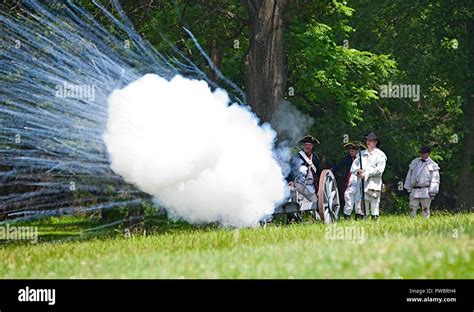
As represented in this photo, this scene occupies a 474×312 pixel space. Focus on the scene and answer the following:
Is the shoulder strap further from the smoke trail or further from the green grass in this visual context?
the green grass

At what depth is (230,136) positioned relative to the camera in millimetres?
19266

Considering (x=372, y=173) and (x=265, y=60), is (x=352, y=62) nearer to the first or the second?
(x=265, y=60)

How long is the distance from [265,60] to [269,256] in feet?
40.2

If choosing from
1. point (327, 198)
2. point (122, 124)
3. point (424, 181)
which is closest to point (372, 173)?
point (327, 198)

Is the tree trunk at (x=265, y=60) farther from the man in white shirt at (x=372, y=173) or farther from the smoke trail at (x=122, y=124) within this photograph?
the man in white shirt at (x=372, y=173)

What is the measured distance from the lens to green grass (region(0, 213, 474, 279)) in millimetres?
10945

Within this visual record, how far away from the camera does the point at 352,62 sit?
32.1 metres

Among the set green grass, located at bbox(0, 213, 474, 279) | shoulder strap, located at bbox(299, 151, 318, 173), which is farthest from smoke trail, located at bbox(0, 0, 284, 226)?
green grass, located at bbox(0, 213, 474, 279)

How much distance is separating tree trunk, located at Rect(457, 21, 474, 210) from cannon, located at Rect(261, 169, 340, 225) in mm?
12772

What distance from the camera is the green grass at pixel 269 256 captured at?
10.9 metres

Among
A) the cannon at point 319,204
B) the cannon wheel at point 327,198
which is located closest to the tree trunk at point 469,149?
the cannon wheel at point 327,198

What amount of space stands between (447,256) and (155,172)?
817cm

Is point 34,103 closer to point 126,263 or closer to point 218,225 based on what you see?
point 218,225
